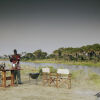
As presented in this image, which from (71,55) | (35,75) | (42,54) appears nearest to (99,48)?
(71,55)

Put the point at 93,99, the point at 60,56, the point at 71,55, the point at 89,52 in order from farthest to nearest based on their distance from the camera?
the point at 60,56 < the point at 71,55 < the point at 89,52 < the point at 93,99

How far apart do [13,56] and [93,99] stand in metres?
4.34

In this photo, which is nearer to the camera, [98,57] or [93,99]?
[93,99]

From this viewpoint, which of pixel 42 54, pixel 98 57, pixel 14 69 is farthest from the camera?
pixel 42 54

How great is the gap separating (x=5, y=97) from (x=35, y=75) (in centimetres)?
282

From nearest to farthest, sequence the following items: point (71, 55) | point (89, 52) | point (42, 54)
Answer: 1. point (89, 52)
2. point (71, 55)
3. point (42, 54)

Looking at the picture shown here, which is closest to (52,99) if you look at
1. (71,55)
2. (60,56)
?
(71,55)

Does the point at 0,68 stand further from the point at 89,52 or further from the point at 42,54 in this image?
the point at 42,54

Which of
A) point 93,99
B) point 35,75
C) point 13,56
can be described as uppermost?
point 13,56

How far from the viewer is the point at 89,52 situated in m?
71.9

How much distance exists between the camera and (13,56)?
867cm

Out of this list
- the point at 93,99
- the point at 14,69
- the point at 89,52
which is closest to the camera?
the point at 93,99

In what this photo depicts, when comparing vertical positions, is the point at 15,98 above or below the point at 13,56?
below

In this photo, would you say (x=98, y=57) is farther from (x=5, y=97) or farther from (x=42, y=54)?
(x=42, y=54)
